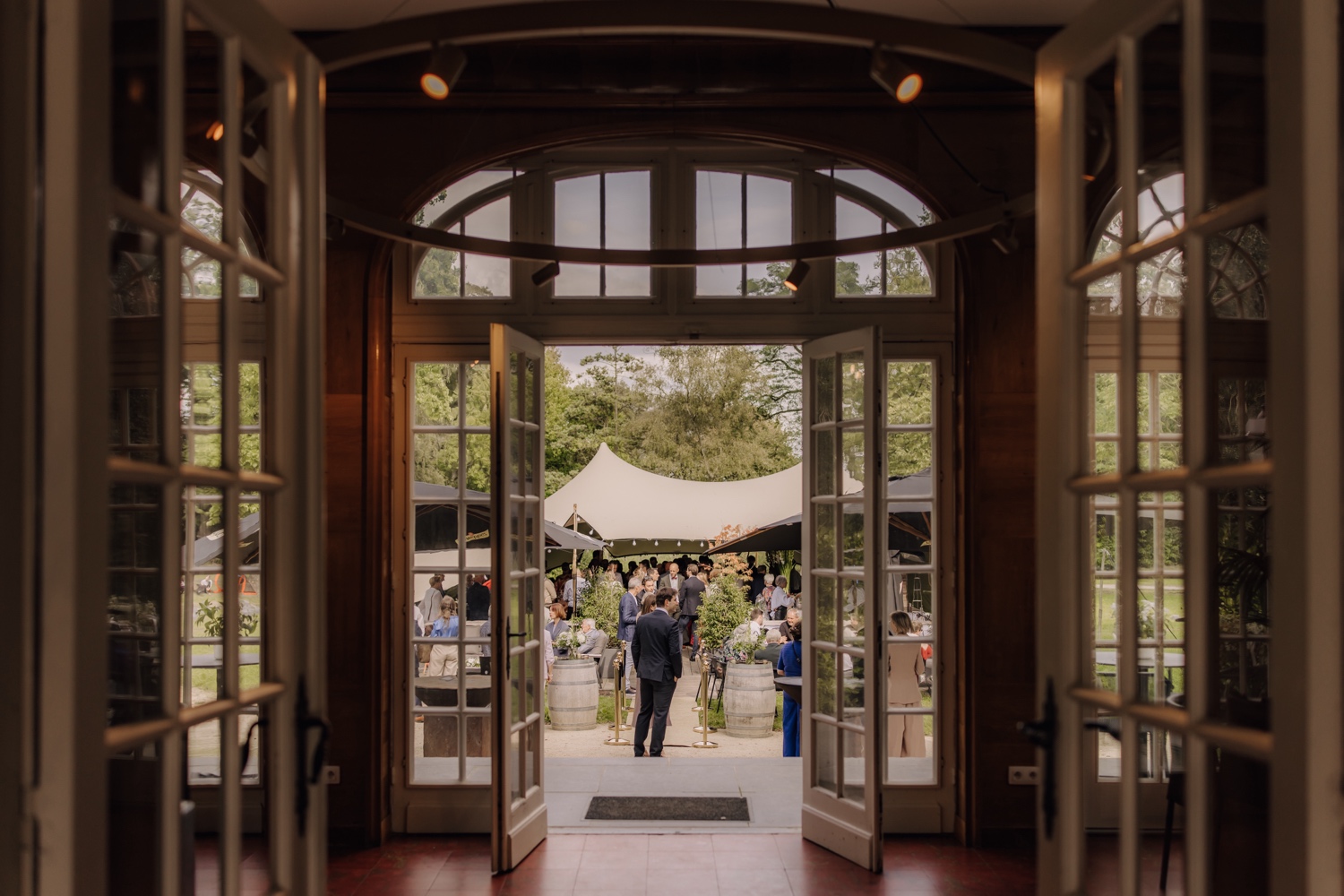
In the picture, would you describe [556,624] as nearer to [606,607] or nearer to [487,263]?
[606,607]

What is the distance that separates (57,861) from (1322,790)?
157 cm

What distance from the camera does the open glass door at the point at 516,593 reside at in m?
4.84

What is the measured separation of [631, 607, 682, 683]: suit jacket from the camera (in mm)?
7141

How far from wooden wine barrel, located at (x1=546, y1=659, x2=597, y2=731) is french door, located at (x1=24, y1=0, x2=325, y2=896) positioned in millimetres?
5377

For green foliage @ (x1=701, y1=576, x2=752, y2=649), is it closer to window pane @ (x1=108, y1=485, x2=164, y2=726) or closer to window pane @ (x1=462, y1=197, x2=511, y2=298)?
window pane @ (x1=462, y1=197, x2=511, y2=298)

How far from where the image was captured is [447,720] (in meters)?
5.48

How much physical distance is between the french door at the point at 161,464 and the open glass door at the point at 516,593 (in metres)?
1.81

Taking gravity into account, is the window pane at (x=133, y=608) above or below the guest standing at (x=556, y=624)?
above

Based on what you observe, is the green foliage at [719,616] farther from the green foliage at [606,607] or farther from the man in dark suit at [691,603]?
the green foliage at [606,607]

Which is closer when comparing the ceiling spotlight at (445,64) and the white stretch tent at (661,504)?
the ceiling spotlight at (445,64)

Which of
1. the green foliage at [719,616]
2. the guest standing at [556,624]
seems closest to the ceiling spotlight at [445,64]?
the guest standing at [556,624]

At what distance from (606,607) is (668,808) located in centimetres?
582

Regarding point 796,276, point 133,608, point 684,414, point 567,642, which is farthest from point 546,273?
point 684,414

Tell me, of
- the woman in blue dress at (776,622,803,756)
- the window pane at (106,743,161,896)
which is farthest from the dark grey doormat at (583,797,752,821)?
the window pane at (106,743,161,896)
